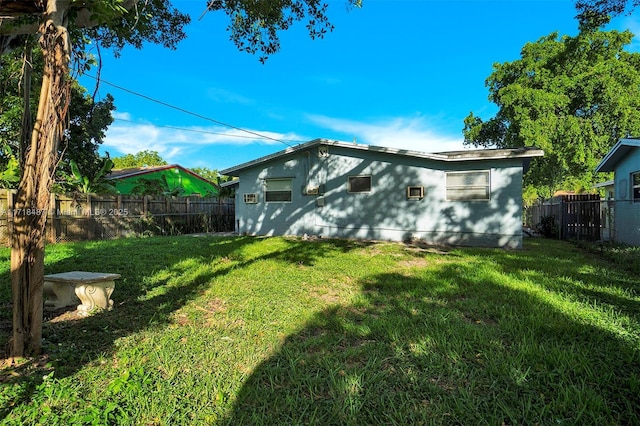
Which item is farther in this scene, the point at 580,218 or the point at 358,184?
the point at 358,184

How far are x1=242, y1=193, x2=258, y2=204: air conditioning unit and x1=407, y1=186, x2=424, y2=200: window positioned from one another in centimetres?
611

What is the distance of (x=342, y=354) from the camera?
9.85ft

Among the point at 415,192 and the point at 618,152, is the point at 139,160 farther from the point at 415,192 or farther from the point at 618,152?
the point at 618,152

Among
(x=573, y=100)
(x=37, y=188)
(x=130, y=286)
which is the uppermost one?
(x=573, y=100)

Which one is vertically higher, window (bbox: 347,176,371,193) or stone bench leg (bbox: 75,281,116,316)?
window (bbox: 347,176,371,193)

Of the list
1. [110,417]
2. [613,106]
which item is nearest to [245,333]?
[110,417]

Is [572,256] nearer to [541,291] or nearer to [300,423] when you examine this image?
[541,291]

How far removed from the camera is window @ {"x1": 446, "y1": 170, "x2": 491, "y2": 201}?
34.2 ft

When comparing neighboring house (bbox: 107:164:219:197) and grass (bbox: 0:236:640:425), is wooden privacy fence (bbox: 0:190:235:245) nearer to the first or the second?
neighboring house (bbox: 107:164:219:197)

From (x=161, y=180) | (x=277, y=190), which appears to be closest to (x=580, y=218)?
(x=277, y=190)

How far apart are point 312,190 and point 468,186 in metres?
5.32

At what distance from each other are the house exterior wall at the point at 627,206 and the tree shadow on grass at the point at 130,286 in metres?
7.83

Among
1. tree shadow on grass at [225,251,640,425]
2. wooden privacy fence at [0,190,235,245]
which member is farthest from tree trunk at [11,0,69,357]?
wooden privacy fence at [0,190,235,245]

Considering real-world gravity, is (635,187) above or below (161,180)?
below
